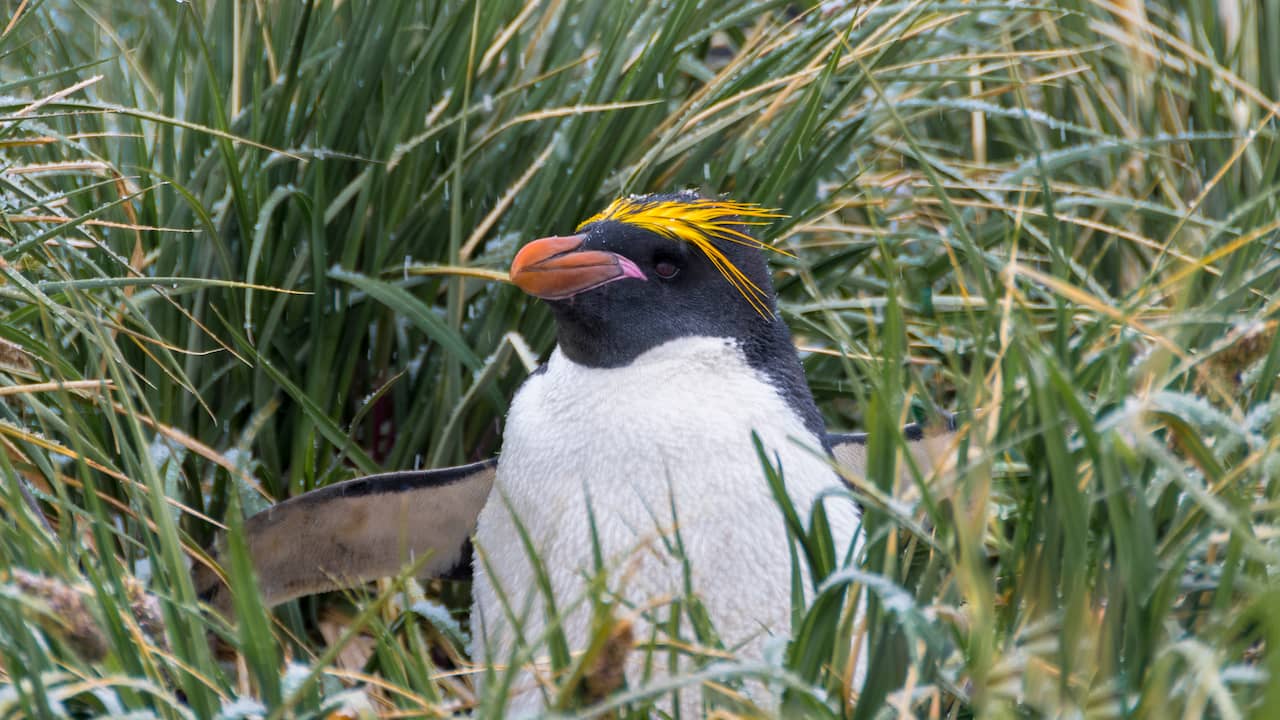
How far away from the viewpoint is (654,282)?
5.70ft

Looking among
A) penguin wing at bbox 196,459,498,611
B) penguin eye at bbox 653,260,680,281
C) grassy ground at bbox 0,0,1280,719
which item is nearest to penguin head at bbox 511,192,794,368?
penguin eye at bbox 653,260,680,281

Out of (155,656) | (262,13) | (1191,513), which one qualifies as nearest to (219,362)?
(262,13)

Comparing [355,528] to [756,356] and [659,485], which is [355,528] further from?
[756,356]

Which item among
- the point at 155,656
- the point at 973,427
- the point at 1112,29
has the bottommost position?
the point at 155,656

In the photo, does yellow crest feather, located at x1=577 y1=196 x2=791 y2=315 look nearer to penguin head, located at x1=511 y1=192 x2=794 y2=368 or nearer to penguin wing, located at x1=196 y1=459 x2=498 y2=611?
penguin head, located at x1=511 y1=192 x2=794 y2=368

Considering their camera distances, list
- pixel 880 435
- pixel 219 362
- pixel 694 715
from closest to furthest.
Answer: pixel 880 435, pixel 694 715, pixel 219 362

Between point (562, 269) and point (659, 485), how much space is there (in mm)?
291

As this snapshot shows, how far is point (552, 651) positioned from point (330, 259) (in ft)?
3.93

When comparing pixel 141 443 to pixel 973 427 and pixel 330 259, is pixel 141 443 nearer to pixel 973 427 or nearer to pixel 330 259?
pixel 973 427

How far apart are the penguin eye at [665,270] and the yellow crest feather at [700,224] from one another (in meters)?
0.04

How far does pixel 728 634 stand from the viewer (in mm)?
1576

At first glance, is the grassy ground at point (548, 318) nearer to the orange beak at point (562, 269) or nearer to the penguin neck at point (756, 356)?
the penguin neck at point (756, 356)

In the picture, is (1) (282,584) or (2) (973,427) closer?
(2) (973,427)

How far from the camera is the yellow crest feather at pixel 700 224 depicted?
5.68 ft
